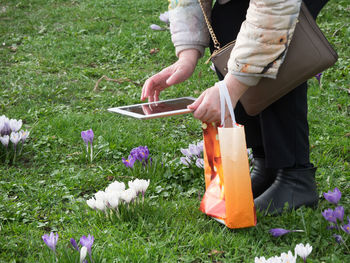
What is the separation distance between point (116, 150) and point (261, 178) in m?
1.10

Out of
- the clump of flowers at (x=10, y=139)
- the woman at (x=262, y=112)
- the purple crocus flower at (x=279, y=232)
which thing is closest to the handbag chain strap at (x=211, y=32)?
the woman at (x=262, y=112)

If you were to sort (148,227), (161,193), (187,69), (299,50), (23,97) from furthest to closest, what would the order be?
1. (23,97)
2. (161,193)
3. (187,69)
4. (148,227)
5. (299,50)

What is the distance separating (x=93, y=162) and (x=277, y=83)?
1.53 metres

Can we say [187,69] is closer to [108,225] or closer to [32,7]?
[108,225]

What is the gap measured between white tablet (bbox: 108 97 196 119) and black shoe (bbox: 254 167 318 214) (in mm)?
626

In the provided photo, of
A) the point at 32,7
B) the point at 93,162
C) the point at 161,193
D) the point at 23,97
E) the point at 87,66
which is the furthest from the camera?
the point at 32,7

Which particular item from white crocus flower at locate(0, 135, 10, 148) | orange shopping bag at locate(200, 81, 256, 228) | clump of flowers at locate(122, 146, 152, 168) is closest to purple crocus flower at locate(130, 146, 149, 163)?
clump of flowers at locate(122, 146, 152, 168)

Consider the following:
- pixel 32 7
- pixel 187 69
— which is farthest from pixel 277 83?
pixel 32 7

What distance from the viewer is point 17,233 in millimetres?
2396

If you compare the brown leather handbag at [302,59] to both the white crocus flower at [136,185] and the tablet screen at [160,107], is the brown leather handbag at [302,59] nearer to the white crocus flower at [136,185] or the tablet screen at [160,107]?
the tablet screen at [160,107]

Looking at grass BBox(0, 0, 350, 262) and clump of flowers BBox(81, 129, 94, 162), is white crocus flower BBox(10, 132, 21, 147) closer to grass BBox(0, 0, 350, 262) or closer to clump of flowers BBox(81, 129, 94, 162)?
grass BBox(0, 0, 350, 262)

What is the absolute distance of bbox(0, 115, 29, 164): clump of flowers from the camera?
3.18 m

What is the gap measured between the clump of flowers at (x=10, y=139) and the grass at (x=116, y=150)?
0.23 ft

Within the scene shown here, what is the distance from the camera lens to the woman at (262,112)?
212 centimetres
